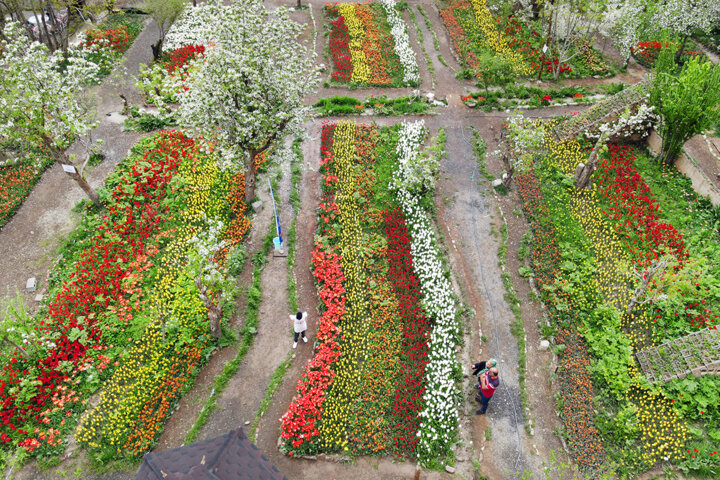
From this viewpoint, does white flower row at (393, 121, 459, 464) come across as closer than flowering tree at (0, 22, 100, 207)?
Yes

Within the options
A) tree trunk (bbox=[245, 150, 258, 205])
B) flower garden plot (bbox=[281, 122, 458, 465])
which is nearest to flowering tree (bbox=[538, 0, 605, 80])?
flower garden plot (bbox=[281, 122, 458, 465])

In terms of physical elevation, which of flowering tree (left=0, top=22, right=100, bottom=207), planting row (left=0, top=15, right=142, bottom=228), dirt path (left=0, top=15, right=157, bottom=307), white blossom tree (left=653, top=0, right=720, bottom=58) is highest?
white blossom tree (left=653, top=0, right=720, bottom=58)

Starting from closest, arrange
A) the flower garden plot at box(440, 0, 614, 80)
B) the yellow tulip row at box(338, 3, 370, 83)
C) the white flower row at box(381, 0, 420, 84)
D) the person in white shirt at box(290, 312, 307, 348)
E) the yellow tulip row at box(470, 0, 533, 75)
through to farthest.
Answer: the person in white shirt at box(290, 312, 307, 348)
the white flower row at box(381, 0, 420, 84)
the yellow tulip row at box(338, 3, 370, 83)
the flower garden plot at box(440, 0, 614, 80)
the yellow tulip row at box(470, 0, 533, 75)

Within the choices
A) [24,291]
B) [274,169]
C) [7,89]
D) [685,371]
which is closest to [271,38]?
[274,169]

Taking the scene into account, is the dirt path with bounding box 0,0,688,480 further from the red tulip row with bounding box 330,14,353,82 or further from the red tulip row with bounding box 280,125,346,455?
the red tulip row with bounding box 330,14,353,82

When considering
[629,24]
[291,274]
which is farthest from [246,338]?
[629,24]

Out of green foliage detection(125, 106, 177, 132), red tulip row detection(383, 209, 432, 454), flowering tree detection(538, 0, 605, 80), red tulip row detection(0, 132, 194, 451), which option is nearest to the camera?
red tulip row detection(383, 209, 432, 454)

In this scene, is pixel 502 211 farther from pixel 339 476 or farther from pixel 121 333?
pixel 121 333
